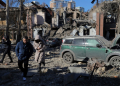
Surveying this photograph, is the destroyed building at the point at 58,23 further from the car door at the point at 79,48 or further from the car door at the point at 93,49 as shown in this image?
the car door at the point at 93,49

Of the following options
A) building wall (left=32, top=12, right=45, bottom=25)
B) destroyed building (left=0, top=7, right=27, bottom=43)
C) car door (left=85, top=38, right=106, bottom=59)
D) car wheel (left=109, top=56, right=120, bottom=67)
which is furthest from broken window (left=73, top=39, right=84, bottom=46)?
building wall (left=32, top=12, right=45, bottom=25)

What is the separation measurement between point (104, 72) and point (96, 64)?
60cm

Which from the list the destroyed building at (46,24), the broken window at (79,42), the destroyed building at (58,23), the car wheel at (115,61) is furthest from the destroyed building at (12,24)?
the car wheel at (115,61)

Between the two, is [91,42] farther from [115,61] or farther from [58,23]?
[58,23]

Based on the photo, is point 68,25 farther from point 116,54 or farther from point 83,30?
point 116,54

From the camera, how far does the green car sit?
7410 millimetres

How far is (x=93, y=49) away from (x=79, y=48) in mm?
928

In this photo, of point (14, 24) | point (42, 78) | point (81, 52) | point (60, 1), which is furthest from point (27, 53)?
point (60, 1)

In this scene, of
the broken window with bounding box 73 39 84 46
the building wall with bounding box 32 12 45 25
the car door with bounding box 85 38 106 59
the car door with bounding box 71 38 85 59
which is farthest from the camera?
the building wall with bounding box 32 12 45 25

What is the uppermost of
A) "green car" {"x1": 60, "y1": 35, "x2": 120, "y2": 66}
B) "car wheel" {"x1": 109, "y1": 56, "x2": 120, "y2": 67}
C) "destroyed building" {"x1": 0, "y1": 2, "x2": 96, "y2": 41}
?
"destroyed building" {"x1": 0, "y1": 2, "x2": 96, "y2": 41}

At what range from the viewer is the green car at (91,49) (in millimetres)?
7410

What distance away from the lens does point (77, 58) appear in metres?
8.67

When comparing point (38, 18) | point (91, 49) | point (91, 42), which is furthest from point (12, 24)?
point (91, 49)

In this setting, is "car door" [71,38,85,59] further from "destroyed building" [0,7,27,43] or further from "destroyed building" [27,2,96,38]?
"destroyed building" [0,7,27,43]
